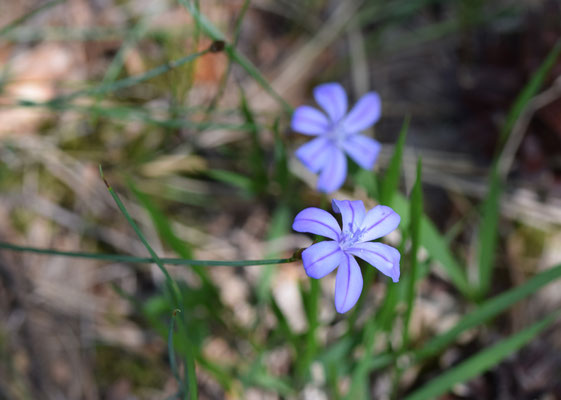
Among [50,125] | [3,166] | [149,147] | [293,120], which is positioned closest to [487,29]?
[293,120]

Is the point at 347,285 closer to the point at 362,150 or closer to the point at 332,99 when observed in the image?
the point at 362,150

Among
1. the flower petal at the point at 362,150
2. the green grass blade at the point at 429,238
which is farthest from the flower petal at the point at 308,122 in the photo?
the green grass blade at the point at 429,238

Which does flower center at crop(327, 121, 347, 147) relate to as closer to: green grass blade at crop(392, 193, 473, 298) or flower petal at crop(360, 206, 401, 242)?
green grass blade at crop(392, 193, 473, 298)

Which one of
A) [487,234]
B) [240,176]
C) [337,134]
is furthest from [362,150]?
[487,234]

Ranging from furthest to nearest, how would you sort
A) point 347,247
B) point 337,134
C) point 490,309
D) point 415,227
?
point 337,134, point 490,309, point 415,227, point 347,247

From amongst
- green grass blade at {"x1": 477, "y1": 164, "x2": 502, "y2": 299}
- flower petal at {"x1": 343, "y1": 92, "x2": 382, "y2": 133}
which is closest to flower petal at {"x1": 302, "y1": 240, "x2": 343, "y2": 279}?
flower petal at {"x1": 343, "y1": 92, "x2": 382, "y2": 133}

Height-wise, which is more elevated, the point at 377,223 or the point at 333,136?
the point at 333,136
